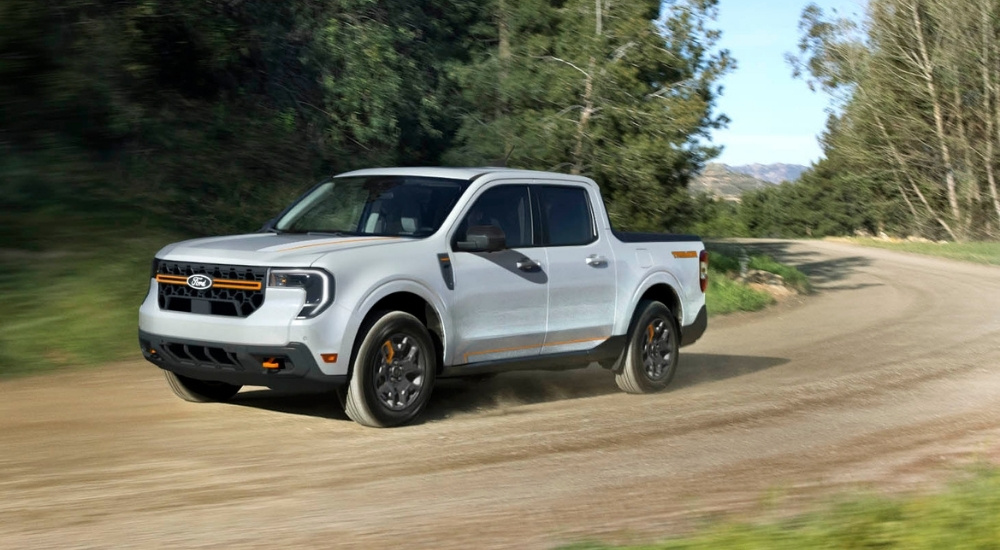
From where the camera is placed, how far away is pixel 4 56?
1470cm

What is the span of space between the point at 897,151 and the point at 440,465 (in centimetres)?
4955

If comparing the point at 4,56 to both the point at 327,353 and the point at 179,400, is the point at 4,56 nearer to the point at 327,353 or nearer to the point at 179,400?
the point at 179,400

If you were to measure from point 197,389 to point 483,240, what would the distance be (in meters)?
2.49

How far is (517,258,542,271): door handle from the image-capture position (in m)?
9.88

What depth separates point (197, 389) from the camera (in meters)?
9.66

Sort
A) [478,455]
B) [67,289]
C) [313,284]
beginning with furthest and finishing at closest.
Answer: [67,289] < [313,284] < [478,455]

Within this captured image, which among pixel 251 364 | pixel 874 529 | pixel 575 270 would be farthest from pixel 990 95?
pixel 874 529

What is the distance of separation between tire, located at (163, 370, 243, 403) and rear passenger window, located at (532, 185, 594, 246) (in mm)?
2847

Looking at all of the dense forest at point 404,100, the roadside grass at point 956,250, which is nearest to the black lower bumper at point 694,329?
the dense forest at point 404,100

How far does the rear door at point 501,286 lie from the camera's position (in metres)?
9.40

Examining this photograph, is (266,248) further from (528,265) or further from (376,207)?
(528,265)

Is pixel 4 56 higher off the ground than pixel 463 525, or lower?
higher

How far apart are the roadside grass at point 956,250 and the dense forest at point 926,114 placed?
262 inches

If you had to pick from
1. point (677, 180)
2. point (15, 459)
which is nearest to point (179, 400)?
point (15, 459)
